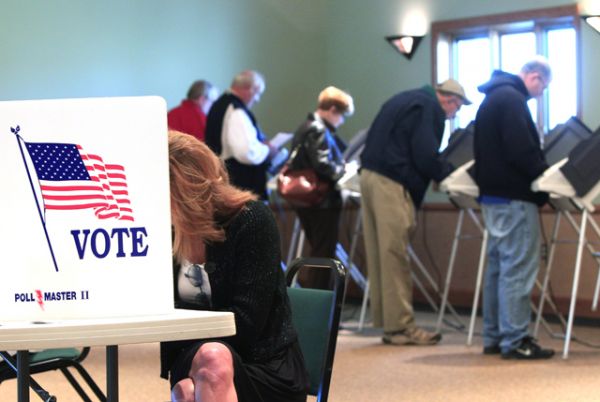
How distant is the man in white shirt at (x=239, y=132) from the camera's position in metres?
6.17

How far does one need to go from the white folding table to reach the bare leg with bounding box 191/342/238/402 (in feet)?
0.75

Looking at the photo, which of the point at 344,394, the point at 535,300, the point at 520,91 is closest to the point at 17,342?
the point at 344,394

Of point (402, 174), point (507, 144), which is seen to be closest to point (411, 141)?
point (402, 174)

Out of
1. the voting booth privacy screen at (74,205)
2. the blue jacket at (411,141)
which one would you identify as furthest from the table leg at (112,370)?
the blue jacket at (411,141)

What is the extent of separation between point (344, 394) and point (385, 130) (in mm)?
1825

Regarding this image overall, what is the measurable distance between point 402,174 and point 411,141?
189 millimetres

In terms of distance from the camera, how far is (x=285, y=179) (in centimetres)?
621

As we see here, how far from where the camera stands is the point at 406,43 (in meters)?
7.71

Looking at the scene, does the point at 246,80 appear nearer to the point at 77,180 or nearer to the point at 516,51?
the point at 516,51

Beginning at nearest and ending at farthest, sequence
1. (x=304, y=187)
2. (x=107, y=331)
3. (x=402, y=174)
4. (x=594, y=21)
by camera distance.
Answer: (x=107, y=331)
(x=402, y=174)
(x=304, y=187)
(x=594, y=21)

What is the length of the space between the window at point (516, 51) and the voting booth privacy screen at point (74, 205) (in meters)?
5.61

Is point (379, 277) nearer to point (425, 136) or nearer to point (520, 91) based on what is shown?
point (425, 136)

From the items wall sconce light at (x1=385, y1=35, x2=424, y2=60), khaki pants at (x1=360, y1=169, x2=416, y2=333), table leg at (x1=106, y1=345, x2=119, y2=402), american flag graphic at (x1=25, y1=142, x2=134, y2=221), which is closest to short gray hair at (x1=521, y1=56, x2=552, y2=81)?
khaki pants at (x1=360, y1=169, x2=416, y2=333)

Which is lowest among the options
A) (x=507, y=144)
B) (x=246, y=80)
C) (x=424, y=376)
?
(x=424, y=376)
